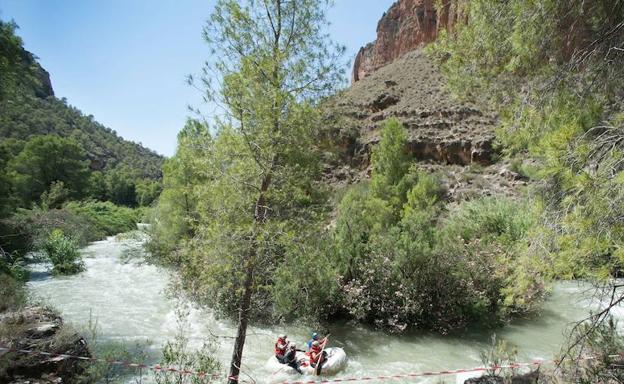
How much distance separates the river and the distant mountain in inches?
214

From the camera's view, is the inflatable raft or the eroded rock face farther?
the eroded rock face

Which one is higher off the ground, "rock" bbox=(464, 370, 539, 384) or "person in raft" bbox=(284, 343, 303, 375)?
"rock" bbox=(464, 370, 539, 384)

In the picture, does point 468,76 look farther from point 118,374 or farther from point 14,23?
point 14,23

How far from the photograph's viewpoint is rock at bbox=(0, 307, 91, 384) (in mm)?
5695

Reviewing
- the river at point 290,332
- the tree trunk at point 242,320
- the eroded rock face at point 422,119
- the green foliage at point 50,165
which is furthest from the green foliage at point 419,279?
the green foliage at point 50,165

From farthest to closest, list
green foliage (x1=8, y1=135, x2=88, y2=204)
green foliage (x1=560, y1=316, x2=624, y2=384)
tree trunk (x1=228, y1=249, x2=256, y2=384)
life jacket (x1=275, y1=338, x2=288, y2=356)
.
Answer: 1. green foliage (x1=8, y1=135, x2=88, y2=204)
2. life jacket (x1=275, y1=338, x2=288, y2=356)
3. tree trunk (x1=228, y1=249, x2=256, y2=384)
4. green foliage (x1=560, y1=316, x2=624, y2=384)

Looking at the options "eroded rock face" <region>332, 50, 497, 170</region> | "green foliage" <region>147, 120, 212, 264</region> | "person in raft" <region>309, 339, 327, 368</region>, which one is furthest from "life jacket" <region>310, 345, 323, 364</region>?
"eroded rock face" <region>332, 50, 497, 170</region>

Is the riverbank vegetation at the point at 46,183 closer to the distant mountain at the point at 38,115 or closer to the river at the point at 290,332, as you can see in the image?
the distant mountain at the point at 38,115

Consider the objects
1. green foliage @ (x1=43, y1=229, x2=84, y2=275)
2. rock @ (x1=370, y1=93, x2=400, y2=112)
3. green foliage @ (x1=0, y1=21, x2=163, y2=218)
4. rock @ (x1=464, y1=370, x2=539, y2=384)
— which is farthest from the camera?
rock @ (x1=370, y1=93, x2=400, y2=112)

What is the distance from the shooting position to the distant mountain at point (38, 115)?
354 inches

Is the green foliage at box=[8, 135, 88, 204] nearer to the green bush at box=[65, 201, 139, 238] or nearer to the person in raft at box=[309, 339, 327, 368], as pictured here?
the green bush at box=[65, 201, 139, 238]

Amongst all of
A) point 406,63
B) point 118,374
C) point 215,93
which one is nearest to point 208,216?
point 215,93

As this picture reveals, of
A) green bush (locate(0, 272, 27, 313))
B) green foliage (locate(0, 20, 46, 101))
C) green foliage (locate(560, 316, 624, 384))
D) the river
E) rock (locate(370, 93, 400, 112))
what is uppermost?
rock (locate(370, 93, 400, 112))

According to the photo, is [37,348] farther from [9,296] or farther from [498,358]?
[498,358]
